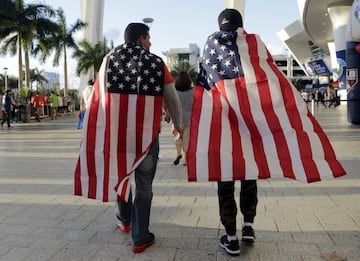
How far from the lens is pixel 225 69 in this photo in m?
3.33

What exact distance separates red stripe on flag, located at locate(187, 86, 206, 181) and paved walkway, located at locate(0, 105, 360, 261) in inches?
28.1

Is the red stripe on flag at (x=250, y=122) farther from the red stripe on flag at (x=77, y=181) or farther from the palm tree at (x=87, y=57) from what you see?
the palm tree at (x=87, y=57)

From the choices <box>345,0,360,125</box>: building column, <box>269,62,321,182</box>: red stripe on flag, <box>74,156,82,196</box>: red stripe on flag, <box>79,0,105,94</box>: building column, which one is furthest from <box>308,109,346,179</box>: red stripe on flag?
<box>79,0,105,94</box>: building column

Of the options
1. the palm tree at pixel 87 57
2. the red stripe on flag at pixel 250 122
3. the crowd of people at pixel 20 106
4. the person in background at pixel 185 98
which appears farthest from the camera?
the palm tree at pixel 87 57

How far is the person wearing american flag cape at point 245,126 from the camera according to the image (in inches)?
126

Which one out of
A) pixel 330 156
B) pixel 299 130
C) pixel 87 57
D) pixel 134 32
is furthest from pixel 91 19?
pixel 330 156

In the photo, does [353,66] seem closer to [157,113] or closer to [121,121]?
[157,113]

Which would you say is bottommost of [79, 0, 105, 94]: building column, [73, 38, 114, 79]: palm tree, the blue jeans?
the blue jeans

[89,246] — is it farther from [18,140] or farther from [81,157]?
[18,140]

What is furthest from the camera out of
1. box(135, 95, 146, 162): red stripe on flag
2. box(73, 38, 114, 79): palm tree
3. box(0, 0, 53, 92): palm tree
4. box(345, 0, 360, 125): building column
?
box(73, 38, 114, 79): palm tree

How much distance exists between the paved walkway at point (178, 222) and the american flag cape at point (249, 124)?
714 millimetres

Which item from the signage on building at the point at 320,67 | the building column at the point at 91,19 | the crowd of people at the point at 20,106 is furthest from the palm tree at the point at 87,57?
the signage on building at the point at 320,67

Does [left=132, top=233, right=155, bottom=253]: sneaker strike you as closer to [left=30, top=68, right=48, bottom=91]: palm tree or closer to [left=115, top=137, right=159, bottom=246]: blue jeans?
[left=115, top=137, right=159, bottom=246]: blue jeans

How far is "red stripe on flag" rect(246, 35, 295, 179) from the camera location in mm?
3254
